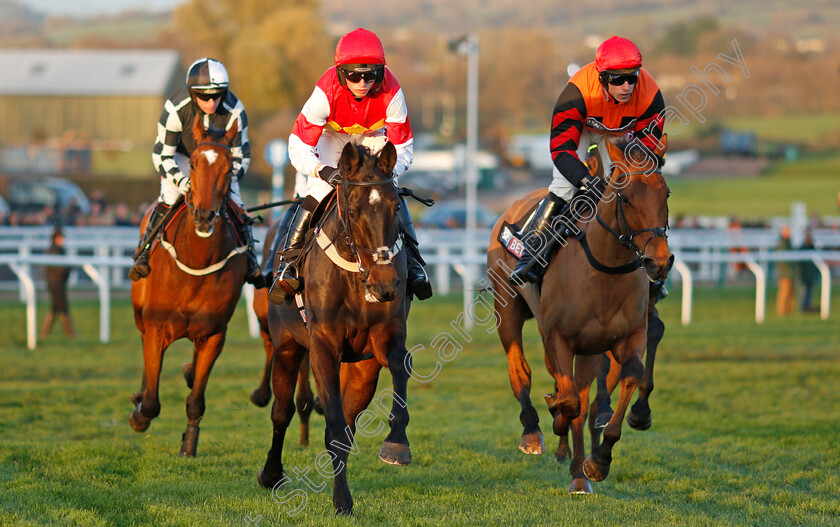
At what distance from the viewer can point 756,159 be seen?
65.8 m

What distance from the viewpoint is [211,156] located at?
246 inches

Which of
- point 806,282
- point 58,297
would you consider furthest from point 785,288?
point 58,297

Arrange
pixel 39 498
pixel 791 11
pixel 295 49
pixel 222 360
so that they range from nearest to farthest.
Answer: pixel 39 498, pixel 222 360, pixel 295 49, pixel 791 11

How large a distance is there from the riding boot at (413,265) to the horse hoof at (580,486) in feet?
4.47

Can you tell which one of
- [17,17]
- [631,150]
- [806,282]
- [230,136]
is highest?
[17,17]

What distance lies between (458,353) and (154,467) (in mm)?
6718

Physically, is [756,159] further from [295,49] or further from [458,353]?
[458,353]

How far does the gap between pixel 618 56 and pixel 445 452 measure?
2912mm

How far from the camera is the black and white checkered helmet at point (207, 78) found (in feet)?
Answer: 21.7

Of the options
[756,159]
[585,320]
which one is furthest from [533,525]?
[756,159]

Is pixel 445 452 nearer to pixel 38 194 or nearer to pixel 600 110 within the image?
pixel 600 110

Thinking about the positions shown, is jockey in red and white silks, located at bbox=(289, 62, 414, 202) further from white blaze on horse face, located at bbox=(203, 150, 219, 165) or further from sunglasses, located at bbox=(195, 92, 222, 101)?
sunglasses, located at bbox=(195, 92, 222, 101)

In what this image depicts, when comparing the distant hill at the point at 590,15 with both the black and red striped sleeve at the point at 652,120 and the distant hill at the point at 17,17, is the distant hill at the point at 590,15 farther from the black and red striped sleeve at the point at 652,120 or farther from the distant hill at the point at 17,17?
the black and red striped sleeve at the point at 652,120

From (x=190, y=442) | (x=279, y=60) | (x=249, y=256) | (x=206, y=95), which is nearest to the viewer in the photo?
(x=206, y=95)
